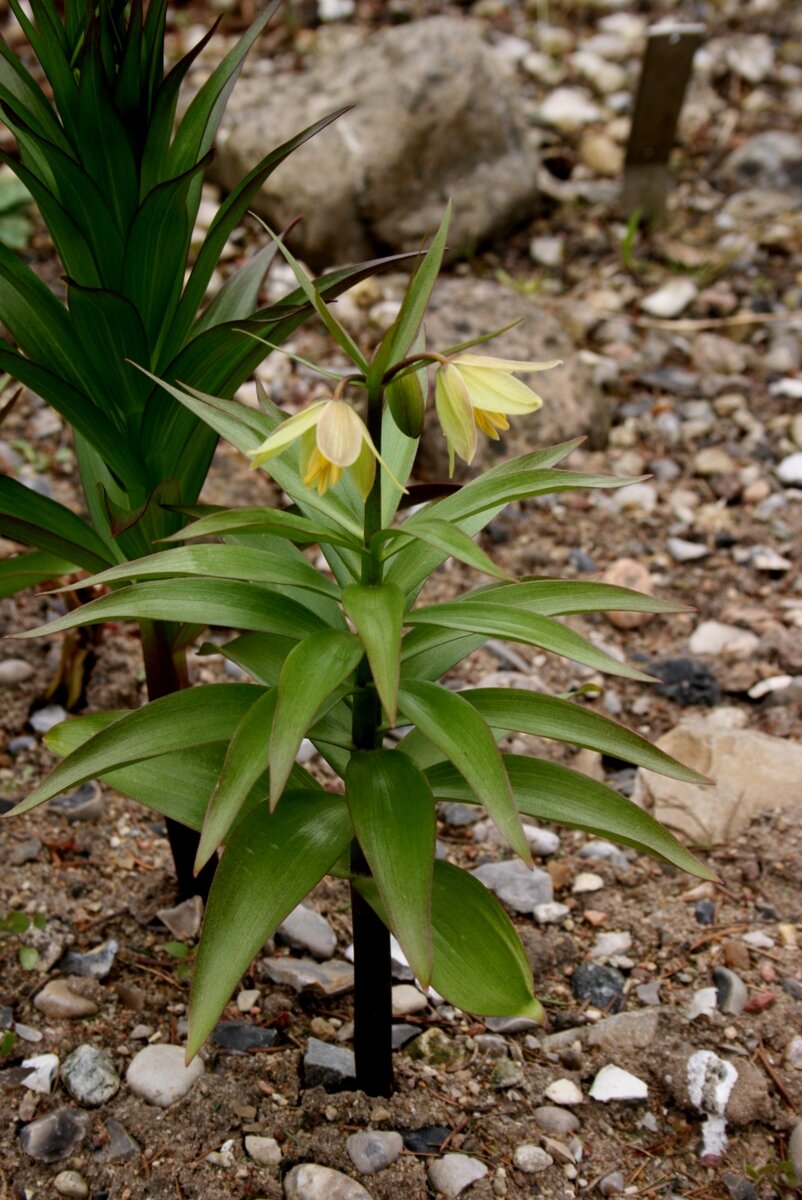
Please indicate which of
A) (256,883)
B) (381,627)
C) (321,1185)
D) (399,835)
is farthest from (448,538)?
(321,1185)

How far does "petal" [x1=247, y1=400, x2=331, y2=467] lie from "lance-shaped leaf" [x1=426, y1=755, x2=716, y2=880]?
1.63ft

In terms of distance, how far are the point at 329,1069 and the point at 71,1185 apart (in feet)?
1.23

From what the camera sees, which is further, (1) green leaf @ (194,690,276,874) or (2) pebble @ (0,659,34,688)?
(2) pebble @ (0,659,34,688)

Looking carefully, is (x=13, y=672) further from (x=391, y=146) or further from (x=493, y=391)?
(x=391, y=146)

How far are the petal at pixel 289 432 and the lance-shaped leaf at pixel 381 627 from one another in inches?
7.3

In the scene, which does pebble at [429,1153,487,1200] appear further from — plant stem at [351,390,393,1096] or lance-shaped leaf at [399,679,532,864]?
lance-shaped leaf at [399,679,532,864]

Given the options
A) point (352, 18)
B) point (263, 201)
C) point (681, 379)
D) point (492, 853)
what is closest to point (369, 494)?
point (492, 853)

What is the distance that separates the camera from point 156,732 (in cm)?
129

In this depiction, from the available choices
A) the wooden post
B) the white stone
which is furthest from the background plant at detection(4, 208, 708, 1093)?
the wooden post

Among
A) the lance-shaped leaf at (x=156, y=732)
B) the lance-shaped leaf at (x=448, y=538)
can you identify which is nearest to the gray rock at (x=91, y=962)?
the lance-shaped leaf at (x=156, y=732)

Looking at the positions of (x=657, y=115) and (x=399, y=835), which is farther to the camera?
(x=657, y=115)

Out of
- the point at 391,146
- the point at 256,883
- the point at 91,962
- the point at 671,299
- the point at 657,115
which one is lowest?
the point at 91,962

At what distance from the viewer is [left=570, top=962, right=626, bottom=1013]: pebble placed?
6.31ft

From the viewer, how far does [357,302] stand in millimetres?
3910
